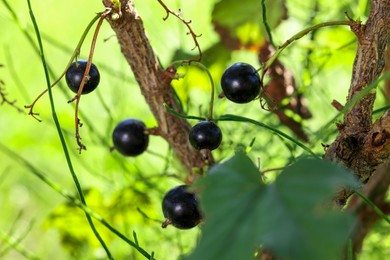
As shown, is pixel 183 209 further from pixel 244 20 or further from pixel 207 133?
pixel 244 20

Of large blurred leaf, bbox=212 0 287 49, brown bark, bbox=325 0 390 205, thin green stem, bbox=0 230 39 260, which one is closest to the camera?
brown bark, bbox=325 0 390 205

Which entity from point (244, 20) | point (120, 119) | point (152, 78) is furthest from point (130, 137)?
point (120, 119)

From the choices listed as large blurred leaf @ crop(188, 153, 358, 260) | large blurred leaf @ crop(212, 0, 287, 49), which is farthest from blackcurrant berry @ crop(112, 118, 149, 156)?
large blurred leaf @ crop(188, 153, 358, 260)

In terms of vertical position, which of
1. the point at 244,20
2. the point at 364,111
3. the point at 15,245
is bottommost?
the point at 364,111

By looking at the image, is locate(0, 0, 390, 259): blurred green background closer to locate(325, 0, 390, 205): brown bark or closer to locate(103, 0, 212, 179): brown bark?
locate(103, 0, 212, 179): brown bark

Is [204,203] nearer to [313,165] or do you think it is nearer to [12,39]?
[313,165]

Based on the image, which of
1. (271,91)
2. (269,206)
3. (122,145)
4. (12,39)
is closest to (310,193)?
(269,206)

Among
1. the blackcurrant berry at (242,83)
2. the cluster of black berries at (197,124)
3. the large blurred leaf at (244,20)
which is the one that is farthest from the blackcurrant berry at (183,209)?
the large blurred leaf at (244,20)
